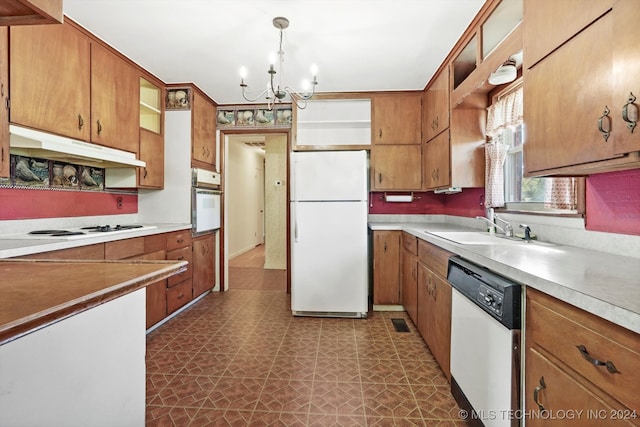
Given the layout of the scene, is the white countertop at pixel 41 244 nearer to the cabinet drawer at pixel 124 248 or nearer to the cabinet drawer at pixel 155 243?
the cabinet drawer at pixel 124 248

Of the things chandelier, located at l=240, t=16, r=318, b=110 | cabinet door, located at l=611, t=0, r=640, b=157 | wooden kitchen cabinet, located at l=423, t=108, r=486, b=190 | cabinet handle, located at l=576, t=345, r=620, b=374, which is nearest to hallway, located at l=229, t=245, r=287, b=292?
chandelier, located at l=240, t=16, r=318, b=110

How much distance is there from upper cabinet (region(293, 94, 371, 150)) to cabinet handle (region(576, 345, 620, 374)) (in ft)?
9.43

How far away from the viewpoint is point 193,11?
203cm

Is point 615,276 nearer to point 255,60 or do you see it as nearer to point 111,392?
point 111,392

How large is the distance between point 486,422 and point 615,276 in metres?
0.80

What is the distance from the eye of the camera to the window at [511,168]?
199 cm

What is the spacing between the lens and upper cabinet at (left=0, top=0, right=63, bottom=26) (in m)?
0.79

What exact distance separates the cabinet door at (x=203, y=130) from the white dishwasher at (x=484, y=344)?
2.92m

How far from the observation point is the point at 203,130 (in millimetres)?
3545

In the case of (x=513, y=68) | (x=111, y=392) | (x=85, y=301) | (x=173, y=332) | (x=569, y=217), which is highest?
(x=513, y=68)

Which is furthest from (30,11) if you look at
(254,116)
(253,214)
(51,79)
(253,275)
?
(253,214)

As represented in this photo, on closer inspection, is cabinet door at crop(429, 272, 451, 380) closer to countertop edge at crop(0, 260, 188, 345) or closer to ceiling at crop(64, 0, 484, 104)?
countertop edge at crop(0, 260, 188, 345)

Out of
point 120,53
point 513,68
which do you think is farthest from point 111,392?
point 120,53

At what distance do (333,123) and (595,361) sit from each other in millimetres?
3171
